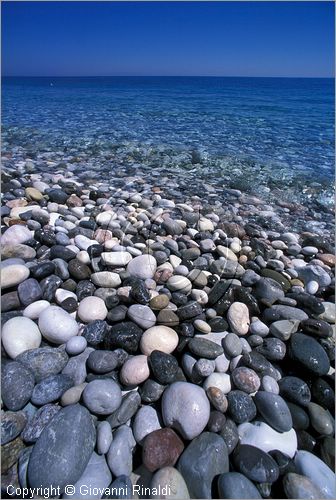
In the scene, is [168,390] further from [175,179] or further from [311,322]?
[175,179]

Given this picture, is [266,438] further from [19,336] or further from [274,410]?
[19,336]

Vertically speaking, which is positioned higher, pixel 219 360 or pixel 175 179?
pixel 175 179

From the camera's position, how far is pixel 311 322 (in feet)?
5.95

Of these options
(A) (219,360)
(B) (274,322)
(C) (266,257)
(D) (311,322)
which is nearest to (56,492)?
(A) (219,360)

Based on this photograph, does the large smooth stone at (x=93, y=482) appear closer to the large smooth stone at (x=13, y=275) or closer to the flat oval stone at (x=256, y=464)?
the flat oval stone at (x=256, y=464)

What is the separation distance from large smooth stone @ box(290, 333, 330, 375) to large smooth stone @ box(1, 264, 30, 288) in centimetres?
174

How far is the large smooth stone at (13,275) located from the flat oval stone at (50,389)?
74 centimetres

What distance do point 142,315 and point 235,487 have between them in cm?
93

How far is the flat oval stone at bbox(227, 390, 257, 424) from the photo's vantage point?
143 cm

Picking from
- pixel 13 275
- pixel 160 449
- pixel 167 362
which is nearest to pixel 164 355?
pixel 167 362

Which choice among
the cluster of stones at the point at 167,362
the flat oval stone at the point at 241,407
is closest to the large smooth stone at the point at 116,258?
the cluster of stones at the point at 167,362

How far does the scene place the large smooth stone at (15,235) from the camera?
7.74 feet

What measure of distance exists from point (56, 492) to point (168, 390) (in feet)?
1.95

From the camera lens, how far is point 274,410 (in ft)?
4.65
